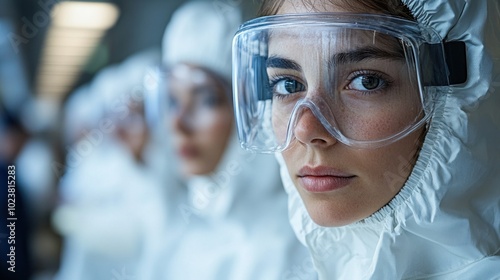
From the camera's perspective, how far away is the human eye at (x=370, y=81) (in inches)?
38.8

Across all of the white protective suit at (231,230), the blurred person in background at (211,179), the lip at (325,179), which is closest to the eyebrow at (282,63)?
the lip at (325,179)

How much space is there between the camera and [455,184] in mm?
1000

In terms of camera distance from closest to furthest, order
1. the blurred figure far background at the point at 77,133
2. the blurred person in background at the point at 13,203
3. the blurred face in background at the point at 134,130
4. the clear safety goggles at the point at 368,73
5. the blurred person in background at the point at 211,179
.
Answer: the clear safety goggles at the point at 368,73 < the blurred person in background at the point at 13,203 < the blurred person in background at the point at 211,179 < the blurred figure far background at the point at 77,133 < the blurred face in background at the point at 134,130

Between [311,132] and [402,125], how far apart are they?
13cm

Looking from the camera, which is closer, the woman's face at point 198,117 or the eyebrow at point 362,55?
the eyebrow at point 362,55

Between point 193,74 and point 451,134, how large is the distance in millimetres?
1242

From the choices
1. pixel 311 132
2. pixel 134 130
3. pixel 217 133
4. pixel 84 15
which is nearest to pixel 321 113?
pixel 311 132

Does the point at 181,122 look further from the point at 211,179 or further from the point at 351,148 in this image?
the point at 351,148

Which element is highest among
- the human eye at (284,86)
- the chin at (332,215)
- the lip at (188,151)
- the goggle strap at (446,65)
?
the goggle strap at (446,65)

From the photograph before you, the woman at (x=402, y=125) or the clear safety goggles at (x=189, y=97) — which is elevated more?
the woman at (x=402, y=125)

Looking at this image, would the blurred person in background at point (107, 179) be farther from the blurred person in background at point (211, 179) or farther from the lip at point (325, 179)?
the lip at point (325, 179)

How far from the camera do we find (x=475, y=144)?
1018 mm

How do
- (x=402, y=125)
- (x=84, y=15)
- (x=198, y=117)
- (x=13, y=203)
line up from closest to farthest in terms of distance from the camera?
1. (x=402, y=125)
2. (x=13, y=203)
3. (x=198, y=117)
4. (x=84, y=15)

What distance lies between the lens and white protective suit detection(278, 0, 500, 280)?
993 mm
